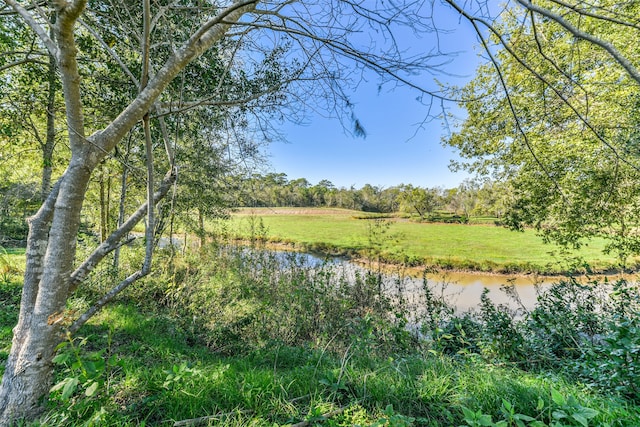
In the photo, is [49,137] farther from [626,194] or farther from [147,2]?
[626,194]

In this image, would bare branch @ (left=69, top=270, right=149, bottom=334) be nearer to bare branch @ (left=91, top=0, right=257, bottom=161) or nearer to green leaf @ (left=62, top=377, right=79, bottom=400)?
green leaf @ (left=62, top=377, right=79, bottom=400)

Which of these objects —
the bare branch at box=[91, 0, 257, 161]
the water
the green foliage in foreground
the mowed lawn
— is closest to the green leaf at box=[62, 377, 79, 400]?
the green foliage in foreground

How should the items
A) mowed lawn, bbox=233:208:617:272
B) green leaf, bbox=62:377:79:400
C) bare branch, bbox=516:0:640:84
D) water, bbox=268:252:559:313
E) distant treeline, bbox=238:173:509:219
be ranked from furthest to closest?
distant treeline, bbox=238:173:509:219
mowed lawn, bbox=233:208:617:272
water, bbox=268:252:559:313
green leaf, bbox=62:377:79:400
bare branch, bbox=516:0:640:84

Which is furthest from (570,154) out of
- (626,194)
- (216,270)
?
(216,270)

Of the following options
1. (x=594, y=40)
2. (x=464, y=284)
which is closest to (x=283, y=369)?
(x=594, y=40)

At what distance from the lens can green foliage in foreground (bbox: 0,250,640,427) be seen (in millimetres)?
1402

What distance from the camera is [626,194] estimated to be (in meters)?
4.71

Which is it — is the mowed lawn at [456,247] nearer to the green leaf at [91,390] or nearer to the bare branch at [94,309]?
the bare branch at [94,309]

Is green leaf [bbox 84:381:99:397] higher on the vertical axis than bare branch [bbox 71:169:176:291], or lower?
lower

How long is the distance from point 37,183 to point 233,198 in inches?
287

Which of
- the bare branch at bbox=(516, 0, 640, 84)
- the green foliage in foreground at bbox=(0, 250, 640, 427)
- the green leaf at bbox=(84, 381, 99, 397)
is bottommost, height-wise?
the green foliage in foreground at bbox=(0, 250, 640, 427)

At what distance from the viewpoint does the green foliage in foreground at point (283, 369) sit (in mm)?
1402

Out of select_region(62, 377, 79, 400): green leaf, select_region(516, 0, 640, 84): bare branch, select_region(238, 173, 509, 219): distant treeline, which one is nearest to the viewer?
select_region(516, 0, 640, 84): bare branch

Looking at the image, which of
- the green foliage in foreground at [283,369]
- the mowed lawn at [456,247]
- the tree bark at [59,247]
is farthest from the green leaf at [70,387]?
the mowed lawn at [456,247]
